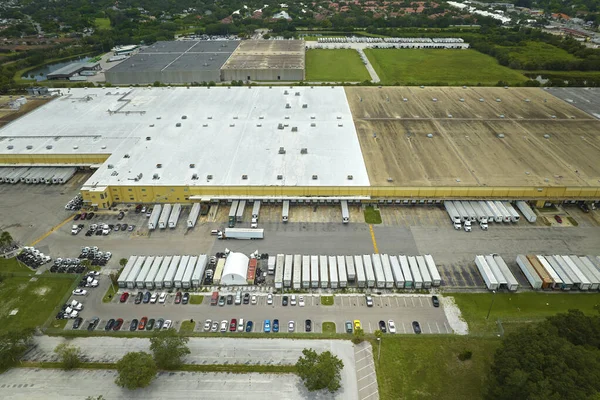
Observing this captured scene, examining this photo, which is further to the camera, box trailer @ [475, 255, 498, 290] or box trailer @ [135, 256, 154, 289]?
box trailer @ [135, 256, 154, 289]

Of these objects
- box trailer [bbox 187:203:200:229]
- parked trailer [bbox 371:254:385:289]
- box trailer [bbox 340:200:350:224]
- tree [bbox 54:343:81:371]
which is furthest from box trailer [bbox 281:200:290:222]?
tree [bbox 54:343:81:371]

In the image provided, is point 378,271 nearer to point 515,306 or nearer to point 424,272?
point 424,272

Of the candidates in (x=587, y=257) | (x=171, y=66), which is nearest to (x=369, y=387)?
(x=587, y=257)

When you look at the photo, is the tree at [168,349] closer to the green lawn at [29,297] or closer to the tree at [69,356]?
the tree at [69,356]

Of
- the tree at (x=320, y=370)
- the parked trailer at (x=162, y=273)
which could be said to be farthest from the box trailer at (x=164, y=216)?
the tree at (x=320, y=370)

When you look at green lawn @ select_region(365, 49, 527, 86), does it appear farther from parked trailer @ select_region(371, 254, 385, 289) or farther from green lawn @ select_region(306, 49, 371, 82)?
parked trailer @ select_region(371, 254, 385, 289)

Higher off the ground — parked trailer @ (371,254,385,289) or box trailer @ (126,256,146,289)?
parked trailer @ (371,254,385,289)
